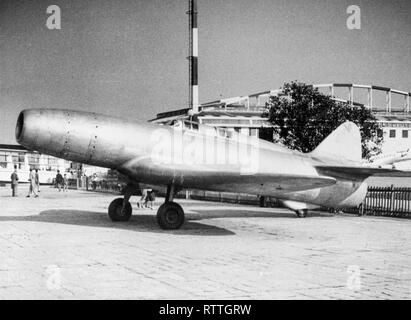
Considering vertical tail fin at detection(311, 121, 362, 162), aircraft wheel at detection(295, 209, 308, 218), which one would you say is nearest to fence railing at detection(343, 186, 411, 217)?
vertical tail fin at detection(311, 121, 362, 162)

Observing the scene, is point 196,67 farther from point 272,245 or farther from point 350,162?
point 272,245

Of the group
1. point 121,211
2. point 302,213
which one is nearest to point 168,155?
point 121,211

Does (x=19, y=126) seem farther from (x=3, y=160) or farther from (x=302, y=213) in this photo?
(x=3, y=160)

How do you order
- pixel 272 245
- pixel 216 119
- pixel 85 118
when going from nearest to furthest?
pixel 272 245
pixel 85 118
pixel 216 119

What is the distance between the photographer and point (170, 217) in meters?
13.1

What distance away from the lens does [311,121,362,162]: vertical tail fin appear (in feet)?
57.3

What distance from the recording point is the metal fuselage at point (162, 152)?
11703 millimetres

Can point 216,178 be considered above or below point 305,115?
below

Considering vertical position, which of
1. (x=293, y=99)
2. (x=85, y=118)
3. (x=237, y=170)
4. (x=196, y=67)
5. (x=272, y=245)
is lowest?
(x=272, y=245)

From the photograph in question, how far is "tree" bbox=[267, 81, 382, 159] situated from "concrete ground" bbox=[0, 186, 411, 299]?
16.4 metres

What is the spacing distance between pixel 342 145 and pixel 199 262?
11128 millimetres

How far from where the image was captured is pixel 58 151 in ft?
39.2
